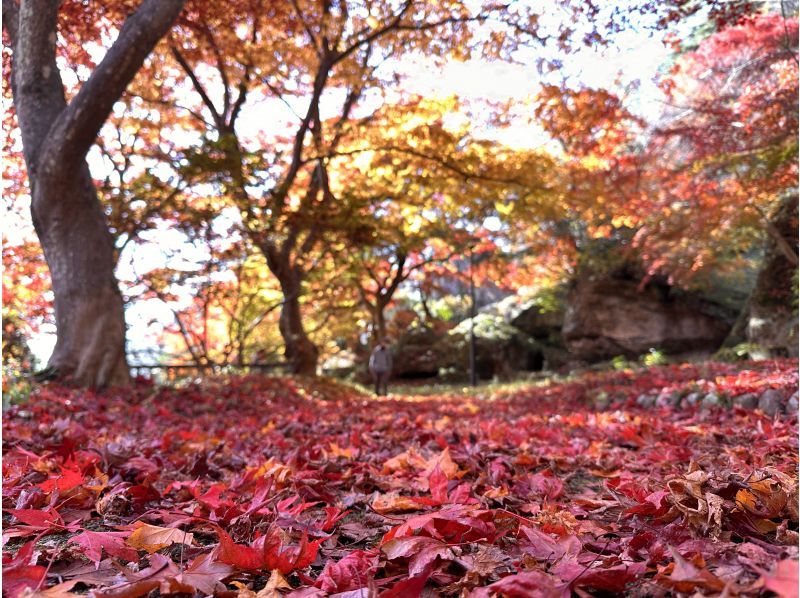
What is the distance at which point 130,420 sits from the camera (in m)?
4.21

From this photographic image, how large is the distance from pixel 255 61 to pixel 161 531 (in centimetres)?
880

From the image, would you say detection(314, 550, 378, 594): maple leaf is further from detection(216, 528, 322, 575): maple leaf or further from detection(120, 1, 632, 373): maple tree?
detection(120, 1, 632, 373): maple tree

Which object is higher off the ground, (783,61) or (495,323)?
(783,61)

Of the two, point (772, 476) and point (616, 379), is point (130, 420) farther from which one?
point (616, 379)

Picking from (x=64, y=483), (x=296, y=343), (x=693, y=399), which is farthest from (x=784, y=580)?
(x=296, y=343)

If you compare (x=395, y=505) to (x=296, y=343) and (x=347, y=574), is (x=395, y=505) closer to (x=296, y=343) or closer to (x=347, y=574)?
(x=347, y=574)

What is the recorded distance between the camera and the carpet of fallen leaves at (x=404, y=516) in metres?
1.02

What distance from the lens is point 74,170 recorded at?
17.1 ft

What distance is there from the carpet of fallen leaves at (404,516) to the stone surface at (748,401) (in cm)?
115

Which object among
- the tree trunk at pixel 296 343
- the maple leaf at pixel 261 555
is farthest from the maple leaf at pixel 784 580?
the tree trunk at pixel 296 343

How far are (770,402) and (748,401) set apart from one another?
230 mm

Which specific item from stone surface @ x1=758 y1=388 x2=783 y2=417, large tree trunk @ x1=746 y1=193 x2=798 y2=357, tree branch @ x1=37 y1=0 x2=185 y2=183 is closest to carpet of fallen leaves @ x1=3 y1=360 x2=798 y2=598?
stone surface @ x1=758 y1=388 x2=783 y2=417

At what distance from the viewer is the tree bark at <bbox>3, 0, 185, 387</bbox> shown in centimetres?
459

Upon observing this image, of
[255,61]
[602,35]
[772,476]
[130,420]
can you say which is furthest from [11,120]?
[772,476]
